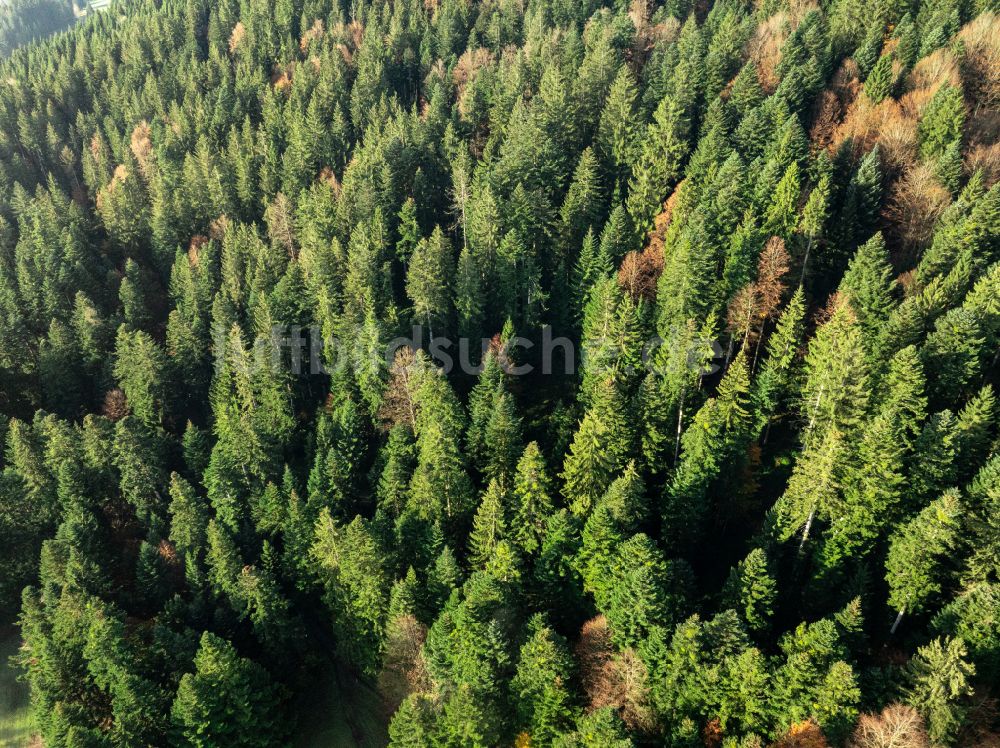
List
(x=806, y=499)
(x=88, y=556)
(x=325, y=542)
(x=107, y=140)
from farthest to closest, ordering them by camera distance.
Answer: (x=107, y=140) < (x=88, y=556) < (x=325, y=542) < (x=806, y=499)

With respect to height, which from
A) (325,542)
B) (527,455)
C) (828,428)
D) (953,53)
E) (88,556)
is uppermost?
(953,53)

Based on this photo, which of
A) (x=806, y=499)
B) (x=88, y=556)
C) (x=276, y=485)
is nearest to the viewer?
(x=806, y=499)

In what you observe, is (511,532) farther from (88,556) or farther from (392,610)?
(88,556)

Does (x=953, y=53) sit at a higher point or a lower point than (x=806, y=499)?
higher

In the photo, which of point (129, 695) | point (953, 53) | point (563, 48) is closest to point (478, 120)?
point (563, 48)

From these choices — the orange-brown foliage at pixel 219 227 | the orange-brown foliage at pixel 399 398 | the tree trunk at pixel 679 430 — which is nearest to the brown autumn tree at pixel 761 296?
the tree trunk at pixel 679 430

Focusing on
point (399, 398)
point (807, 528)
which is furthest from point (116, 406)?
point (807, 528)
